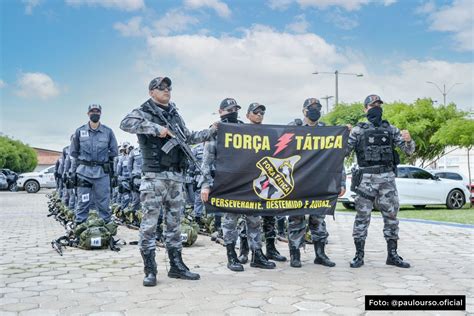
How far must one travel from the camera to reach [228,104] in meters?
6.16

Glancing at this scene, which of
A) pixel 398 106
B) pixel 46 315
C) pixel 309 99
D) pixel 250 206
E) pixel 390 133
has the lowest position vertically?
pixel 46 315

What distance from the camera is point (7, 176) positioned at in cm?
3544

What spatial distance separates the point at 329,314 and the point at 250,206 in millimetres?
2081

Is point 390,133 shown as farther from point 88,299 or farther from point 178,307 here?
point 88,299

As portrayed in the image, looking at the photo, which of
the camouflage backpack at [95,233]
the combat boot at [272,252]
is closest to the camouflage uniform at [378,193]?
the combat boot at [272,252]

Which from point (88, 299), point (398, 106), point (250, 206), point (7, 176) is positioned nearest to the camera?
point (88, 299)

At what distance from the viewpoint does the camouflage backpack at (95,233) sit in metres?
7.50

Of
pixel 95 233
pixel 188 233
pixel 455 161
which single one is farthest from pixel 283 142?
pixel 455 161

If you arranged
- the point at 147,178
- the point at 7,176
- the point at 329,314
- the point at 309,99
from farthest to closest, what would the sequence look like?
the point at 7,176
the point at 309,99
the point at 147,178
the point at 329,314

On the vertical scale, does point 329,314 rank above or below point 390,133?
below

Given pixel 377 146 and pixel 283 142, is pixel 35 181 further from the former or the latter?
pixel 377 146

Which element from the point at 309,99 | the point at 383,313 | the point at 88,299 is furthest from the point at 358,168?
the point at 88,299

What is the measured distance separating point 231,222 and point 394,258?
1967mm

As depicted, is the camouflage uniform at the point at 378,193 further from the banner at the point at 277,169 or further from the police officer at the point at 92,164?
the police officer at the point at 92,164
